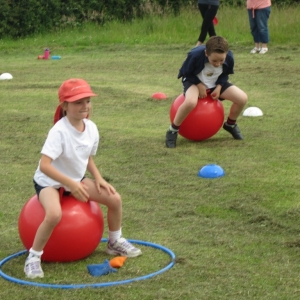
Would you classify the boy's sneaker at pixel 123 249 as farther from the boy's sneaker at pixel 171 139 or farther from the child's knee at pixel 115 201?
the boy's sneaker at pixel 171 139

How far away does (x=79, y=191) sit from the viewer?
5.11 meters

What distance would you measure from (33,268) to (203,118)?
4400mm

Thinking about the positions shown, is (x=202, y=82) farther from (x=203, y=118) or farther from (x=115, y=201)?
(x=115, y=201)

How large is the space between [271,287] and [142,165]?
3591mm

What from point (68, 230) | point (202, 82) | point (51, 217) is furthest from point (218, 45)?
point (51, 217)

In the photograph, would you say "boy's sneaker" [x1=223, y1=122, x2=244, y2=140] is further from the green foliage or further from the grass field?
the green foliage

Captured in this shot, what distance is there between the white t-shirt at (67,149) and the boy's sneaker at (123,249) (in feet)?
1.77

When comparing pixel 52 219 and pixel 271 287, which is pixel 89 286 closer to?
pixel 52 219

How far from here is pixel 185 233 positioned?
229 inches

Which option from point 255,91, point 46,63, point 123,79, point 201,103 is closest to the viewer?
point 201,103

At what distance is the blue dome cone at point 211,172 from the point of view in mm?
7434

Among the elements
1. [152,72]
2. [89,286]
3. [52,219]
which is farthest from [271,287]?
[152,72]

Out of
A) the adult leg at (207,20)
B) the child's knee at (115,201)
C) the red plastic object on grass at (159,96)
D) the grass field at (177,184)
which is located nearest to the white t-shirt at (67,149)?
the child's knee at (115,201)

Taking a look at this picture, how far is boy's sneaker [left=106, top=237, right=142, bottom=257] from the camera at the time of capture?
5312 millimetres
